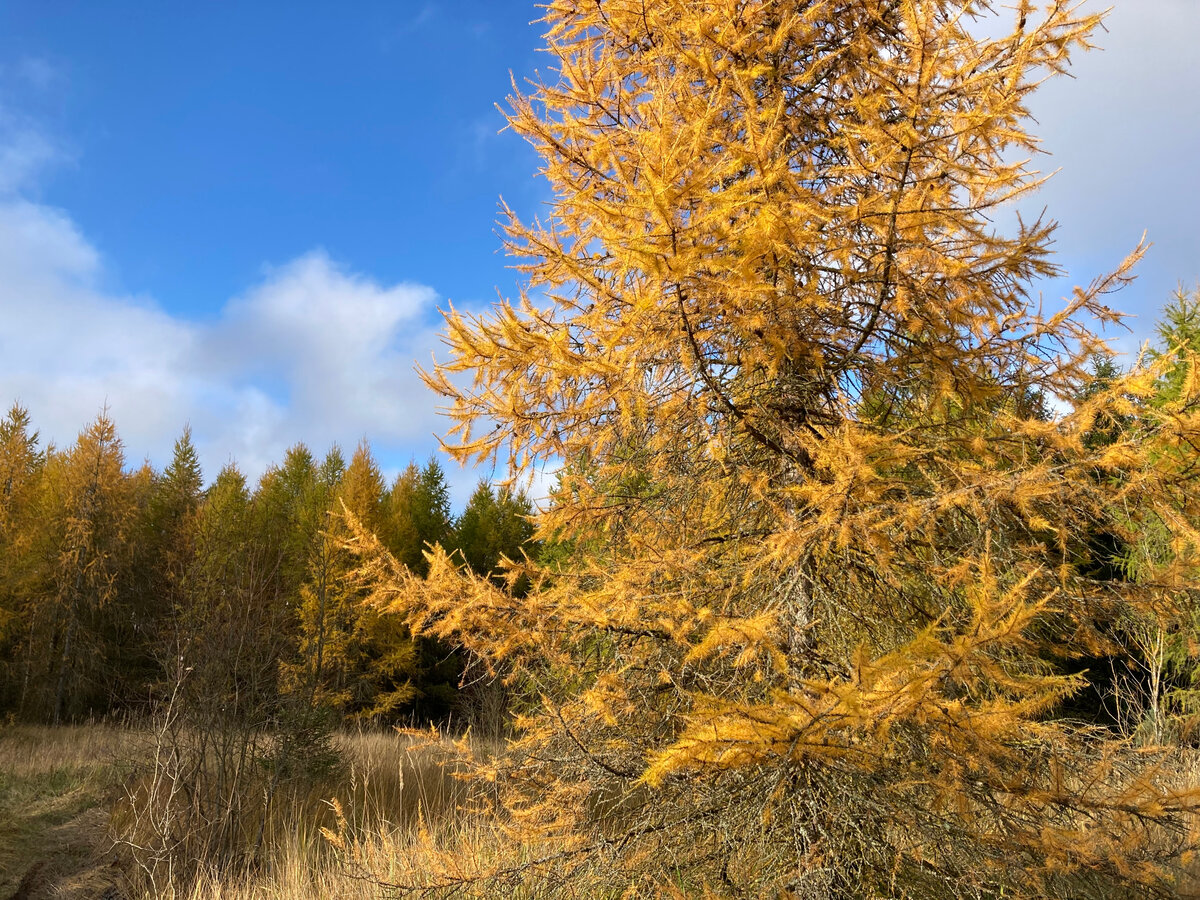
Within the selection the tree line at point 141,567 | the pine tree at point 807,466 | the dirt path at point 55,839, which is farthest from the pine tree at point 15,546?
the pine tree at point 807,466

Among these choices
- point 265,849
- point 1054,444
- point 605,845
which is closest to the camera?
point 1054,444

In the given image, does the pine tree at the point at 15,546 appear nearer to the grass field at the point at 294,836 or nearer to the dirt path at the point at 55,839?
the grass field at the point at 294,836

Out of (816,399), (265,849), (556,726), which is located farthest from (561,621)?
(265,849)

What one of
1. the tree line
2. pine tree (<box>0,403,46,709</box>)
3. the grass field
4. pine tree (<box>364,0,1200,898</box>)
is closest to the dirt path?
the grass field

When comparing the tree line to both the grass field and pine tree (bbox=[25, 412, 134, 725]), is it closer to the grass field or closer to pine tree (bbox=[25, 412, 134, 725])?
pine tree (bbox=[25, 412, 134, 725])

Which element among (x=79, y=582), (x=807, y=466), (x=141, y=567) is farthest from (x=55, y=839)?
(x=141, y=567)

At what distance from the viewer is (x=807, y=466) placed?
3727mm

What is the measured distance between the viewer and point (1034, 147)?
13.1ft

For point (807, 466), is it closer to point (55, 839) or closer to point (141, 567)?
point (55, 839)

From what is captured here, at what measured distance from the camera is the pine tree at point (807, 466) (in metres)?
2.73

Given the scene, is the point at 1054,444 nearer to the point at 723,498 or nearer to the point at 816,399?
the point at 816,399

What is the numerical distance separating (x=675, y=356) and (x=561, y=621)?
1431 millimetres

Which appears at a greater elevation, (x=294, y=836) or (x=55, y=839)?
(x=294, y=836)

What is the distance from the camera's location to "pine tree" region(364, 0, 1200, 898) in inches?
107
